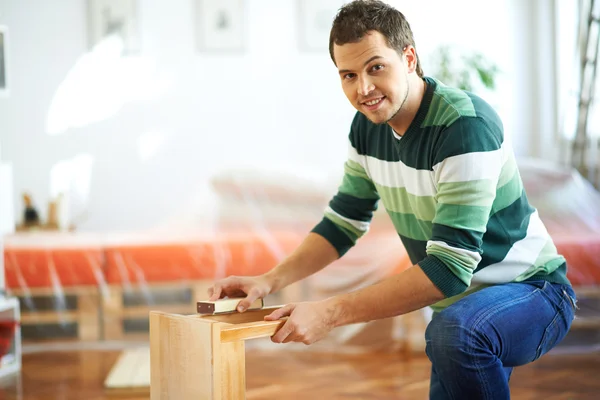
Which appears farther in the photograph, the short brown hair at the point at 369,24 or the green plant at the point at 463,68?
the green plant at the point at 463,68

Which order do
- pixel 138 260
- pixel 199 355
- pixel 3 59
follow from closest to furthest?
pixel 199 355 → pixel 138 260 → pixel 3 59

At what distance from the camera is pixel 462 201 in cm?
118

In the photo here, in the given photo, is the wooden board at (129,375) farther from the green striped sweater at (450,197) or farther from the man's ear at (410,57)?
the man's ear at (410,57)

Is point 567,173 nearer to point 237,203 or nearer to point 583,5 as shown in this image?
point 583,5

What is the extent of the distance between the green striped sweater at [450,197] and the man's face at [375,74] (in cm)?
7

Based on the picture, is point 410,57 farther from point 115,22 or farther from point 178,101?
point 115,22

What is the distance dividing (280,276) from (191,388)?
33cm

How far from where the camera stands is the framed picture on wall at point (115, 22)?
3613mm

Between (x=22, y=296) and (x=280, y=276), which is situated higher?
(x=280, y=276)

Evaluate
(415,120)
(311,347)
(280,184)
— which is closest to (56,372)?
(311,347)

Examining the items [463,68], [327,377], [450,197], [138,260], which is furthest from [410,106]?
[463,68]

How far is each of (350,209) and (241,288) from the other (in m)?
0.32

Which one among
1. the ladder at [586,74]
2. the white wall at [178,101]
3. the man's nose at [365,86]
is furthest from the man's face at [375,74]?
the ladder at [586,74]

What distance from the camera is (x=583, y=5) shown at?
341 cm
